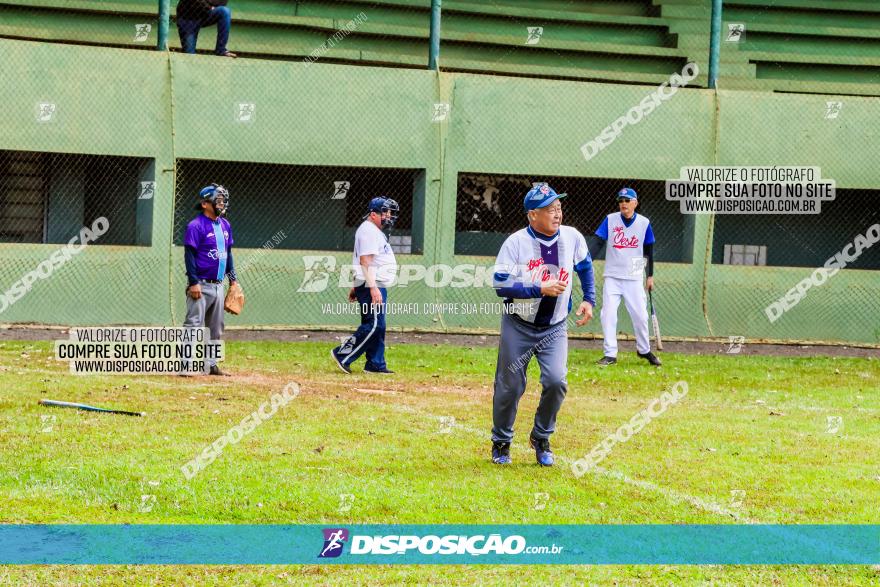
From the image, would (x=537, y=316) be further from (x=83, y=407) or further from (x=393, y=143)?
(x=393, y=143)

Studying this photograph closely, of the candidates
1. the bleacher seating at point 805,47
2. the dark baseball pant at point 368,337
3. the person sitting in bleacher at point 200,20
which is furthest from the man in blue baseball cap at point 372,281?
the bleacher seating at point 805,47

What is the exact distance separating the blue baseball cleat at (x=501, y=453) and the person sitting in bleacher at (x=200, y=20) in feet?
38.0

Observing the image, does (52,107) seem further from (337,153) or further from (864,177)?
(864,177)

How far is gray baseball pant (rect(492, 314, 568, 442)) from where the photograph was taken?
28.8 feet

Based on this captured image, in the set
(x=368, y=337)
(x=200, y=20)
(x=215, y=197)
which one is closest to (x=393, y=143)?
(x=200, y=20)

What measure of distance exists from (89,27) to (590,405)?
12565mm

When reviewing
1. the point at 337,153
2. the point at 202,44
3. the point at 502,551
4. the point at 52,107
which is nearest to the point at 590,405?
the point at 502,551

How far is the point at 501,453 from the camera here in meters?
8.91

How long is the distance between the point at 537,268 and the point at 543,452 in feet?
4.41

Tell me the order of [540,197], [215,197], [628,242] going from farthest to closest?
[628,242], [215,197], [540,197]

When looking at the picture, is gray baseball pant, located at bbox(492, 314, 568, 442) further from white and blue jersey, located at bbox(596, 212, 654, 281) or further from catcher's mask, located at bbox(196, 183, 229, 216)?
white and blue jersey, located at bbox(596, 212, 654, 281)

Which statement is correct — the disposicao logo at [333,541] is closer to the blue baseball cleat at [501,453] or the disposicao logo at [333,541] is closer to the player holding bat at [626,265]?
the blue baseball cleat at [501,453]

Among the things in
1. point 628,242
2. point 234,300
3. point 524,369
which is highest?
point 628,242

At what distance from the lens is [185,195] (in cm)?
2086
